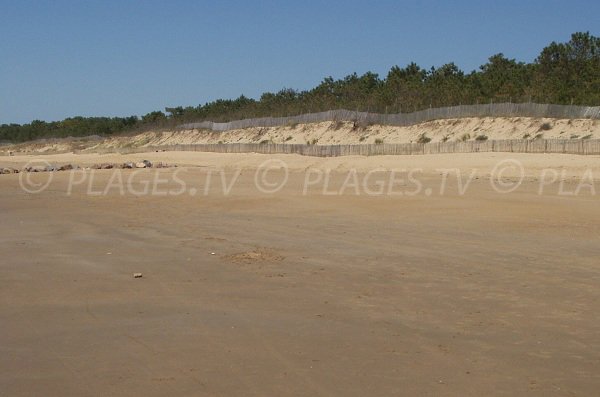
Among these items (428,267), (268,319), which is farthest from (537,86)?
(268,319)

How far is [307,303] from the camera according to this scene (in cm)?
698

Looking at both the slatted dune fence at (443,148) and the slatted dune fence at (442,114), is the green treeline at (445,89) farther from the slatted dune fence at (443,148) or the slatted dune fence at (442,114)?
the slatted dune fence at (443,148)

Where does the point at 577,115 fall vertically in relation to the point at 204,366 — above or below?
above

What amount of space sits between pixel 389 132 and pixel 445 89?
7836 mm

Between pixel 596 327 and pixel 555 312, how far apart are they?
494mm

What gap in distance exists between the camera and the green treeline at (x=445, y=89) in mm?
36438

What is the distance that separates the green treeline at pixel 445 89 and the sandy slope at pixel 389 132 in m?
2.46

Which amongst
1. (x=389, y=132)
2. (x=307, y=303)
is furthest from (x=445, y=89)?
(x=307, y=303)

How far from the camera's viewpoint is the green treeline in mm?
36438

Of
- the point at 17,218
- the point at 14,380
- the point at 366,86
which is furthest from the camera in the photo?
the point at 366,86

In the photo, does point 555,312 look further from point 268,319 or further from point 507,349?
point 268,319

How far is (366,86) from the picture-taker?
5931 cm

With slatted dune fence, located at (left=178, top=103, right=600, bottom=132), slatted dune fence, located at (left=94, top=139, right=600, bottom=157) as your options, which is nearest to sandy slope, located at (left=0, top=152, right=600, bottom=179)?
slatted dune fence, located at (left=94, top=139, right=600, bottom=157)

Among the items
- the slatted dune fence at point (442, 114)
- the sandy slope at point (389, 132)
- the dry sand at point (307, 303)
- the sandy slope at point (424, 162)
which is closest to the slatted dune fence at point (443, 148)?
the sandy slope at point (424, 162)
